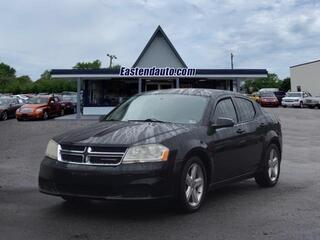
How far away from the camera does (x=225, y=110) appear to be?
27.2 feet

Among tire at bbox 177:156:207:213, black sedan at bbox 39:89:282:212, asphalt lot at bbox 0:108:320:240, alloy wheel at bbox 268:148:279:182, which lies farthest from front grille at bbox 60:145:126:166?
alloy wheel at bbox 268:148:279:182

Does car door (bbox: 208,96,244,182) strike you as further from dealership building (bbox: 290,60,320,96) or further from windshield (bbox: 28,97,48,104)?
dealership building (bbox: 290,60,320,96)

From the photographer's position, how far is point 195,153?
7.07 m

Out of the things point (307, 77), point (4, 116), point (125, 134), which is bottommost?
point (4, 116)

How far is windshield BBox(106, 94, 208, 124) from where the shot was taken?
24.9ft

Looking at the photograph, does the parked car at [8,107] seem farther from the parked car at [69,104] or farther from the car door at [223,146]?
the car door at [223,146]

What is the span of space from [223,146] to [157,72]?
1177 inches

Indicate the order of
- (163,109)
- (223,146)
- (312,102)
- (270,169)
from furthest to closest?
1. (312,102)
2. (270,169)
3. (163,109)
4. (223,146)

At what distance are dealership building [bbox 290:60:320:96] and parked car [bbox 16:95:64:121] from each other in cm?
4422

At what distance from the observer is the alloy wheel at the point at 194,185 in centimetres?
695

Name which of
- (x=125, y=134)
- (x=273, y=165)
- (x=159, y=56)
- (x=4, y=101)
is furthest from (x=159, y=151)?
(x=159, y=56)

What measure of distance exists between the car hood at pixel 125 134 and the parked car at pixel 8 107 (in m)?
29.7

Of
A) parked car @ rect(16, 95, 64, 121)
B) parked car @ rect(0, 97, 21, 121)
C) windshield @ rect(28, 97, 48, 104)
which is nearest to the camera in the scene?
parked car @ rect(16, 95, 64, 121)

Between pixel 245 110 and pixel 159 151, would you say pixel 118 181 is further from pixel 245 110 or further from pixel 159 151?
pixel 245 110
